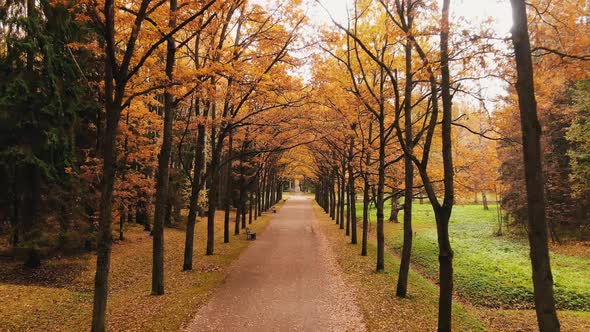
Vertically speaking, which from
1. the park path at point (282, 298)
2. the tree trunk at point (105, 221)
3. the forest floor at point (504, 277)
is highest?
the tree trunk at point (105, 221)

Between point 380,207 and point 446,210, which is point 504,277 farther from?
point 446,210

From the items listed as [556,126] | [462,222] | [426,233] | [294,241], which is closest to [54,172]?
[294,241]

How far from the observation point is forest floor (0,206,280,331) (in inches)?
320

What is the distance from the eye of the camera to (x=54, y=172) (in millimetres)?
12812

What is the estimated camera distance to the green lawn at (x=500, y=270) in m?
11.6

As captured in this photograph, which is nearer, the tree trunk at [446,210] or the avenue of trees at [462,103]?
the avenue of trees at [462,103]

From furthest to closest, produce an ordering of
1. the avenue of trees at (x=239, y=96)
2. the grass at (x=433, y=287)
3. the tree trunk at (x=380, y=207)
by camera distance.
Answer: the tree trunk at (x=380, y=207) → the grass at (x=433, y=287) → the avenue of trees at (x=239, y=96)

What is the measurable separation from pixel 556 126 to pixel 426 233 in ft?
33.1

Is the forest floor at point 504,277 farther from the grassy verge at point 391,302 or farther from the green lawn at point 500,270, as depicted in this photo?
the grassy verge at point 391,302

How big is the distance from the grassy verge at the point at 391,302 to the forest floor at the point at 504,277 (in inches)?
19.3

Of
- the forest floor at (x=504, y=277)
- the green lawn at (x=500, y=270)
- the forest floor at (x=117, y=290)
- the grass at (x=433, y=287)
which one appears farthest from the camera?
the green lawn at (x=500, y=270)

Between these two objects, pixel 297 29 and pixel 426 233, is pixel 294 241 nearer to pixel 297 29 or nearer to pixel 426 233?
pixel 426 233

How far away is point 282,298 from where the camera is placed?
33.2ft

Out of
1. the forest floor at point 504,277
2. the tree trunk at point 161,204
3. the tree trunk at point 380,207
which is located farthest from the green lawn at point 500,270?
the tree trunk at point 161,204
